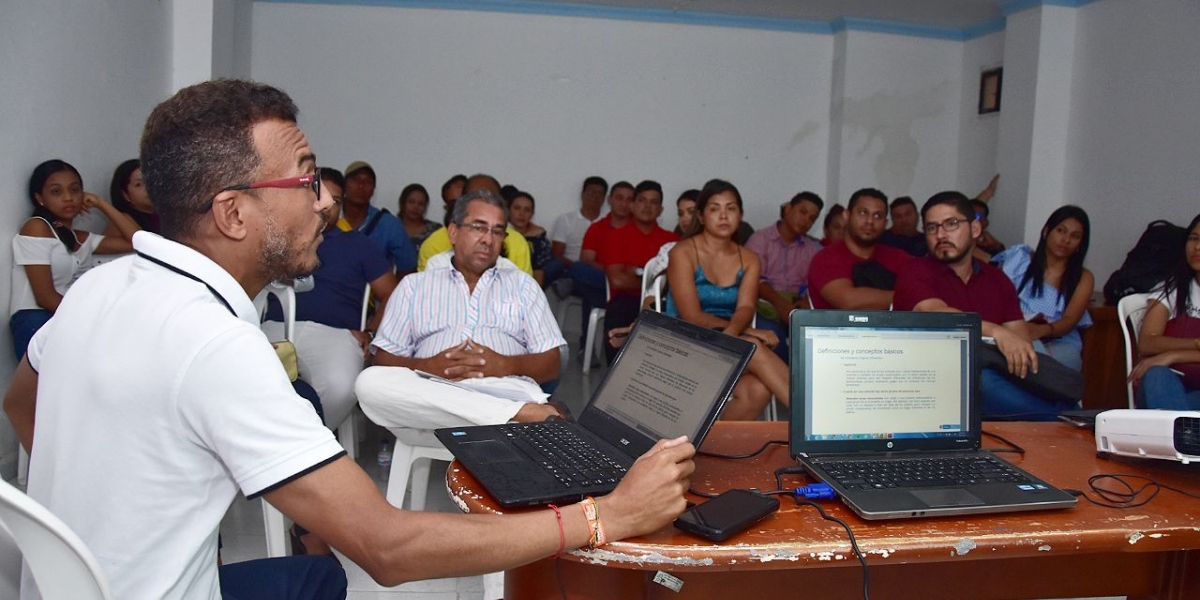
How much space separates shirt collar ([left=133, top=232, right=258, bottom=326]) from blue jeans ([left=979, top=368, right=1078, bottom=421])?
206 cm

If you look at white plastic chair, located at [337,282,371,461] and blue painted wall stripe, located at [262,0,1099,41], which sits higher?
blue painted wall stripe, located at [262,0,1099,41]

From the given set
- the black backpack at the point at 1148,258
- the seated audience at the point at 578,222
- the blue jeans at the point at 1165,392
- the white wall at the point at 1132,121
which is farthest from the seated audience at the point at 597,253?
the blue jeans at the point at 1165,392

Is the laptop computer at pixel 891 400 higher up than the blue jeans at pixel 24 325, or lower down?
higher up

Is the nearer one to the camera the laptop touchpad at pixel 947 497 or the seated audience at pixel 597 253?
the laptop touchpad at pixel 947 497

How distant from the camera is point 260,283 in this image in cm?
119

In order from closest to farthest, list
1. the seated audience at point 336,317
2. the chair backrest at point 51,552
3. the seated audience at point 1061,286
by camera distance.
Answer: the chair backrest at point 51,552
the seated audience at point 336,317
the seated audience at point 1061,286

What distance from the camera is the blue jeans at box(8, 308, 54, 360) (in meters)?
3.15

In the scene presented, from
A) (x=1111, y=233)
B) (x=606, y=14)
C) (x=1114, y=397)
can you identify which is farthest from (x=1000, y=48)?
(x=1114, y=397)

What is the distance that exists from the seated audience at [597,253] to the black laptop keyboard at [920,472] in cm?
445

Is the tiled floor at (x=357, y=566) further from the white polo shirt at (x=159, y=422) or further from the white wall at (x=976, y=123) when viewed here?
the white wall at (x=976, y=123)

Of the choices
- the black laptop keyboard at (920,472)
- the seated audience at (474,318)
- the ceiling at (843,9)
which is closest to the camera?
the black laptop keyboard at (920,472)

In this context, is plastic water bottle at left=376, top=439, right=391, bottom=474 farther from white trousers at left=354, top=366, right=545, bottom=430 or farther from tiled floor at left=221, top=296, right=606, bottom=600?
white trousers at left=354, top=366, right=545, bottom=430

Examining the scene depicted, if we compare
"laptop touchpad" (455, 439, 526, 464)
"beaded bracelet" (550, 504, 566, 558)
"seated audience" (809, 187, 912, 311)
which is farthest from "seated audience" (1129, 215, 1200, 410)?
"beaded bracelet" (550, 504, 566, 558)

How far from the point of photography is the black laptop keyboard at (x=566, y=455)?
4.00ft
